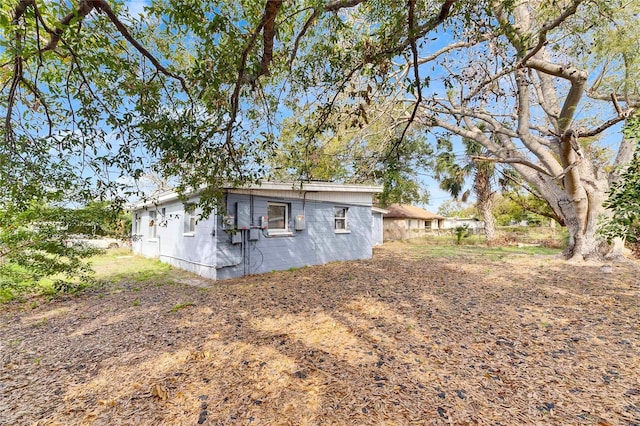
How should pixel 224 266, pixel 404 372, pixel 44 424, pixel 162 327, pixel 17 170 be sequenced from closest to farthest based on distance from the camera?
pixel 44 424 < pixel 404 372 < pixel 17 170 < pixel 162 327 < pixel 224 266

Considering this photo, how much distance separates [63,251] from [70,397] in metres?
4.20

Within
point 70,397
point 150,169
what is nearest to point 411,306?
point 70,397

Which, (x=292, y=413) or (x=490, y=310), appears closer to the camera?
(x=292, y=413)

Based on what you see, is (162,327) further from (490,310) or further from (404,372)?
(490,310)

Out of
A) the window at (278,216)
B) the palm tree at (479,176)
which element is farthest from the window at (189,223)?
the palm tree at (479,176)

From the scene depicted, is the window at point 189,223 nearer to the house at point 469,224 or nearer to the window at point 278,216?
the window at point 278,216

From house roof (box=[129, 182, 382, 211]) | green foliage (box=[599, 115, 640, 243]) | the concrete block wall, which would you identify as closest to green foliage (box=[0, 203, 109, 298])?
house roof (box=[129, 182, 382, 211])

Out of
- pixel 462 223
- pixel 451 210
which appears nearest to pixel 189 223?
pixel 462 223

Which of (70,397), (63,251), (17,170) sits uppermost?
(17,170)

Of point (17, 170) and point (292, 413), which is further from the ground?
point (17, 170)

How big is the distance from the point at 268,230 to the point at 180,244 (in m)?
3.38

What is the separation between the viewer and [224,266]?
25.4ft

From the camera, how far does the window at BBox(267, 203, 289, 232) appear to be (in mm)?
9008

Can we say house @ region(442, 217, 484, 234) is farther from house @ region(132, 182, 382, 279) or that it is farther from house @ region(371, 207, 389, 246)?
house @ region(132, 182, 382, 279)
